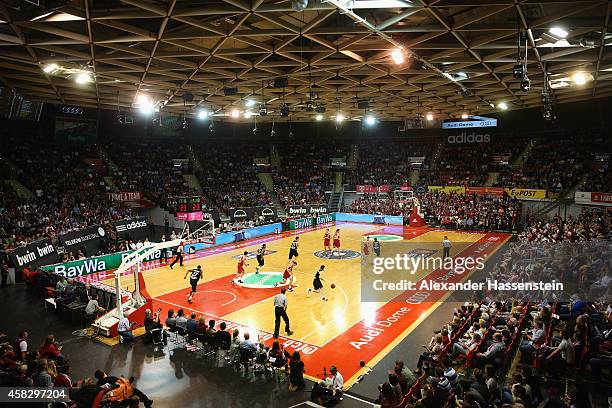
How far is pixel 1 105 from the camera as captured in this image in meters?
25.5

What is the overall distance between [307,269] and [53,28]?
48.9ft

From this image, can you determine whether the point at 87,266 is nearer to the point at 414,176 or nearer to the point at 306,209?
the point at 306,209

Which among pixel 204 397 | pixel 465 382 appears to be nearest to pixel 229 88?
pixel 204 397

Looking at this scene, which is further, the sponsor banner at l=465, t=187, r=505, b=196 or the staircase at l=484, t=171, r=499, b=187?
the staircase at l=484, t=171, r=499, b=187

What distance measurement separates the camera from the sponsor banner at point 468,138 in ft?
144

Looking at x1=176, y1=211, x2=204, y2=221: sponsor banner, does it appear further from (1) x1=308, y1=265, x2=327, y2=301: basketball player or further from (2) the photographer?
(2) the photographer

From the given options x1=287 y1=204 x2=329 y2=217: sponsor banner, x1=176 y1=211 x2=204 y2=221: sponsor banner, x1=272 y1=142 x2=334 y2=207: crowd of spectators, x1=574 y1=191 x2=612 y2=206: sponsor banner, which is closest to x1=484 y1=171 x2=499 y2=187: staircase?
x1=574 y1=191 x2=612 y2=206: sponsor banner

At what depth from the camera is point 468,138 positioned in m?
45.3

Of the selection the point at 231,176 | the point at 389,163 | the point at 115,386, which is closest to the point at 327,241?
the point at 115,386

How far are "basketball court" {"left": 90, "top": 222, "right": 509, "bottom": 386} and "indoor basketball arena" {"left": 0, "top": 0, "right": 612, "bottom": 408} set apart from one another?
0.13m

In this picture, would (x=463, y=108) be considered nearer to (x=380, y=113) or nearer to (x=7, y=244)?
(x=380, y=113)

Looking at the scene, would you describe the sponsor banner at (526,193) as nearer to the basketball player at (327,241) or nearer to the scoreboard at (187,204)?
the basketball player at (327,241)

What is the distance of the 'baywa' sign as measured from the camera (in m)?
19.1

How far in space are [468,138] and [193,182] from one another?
2908 cm
